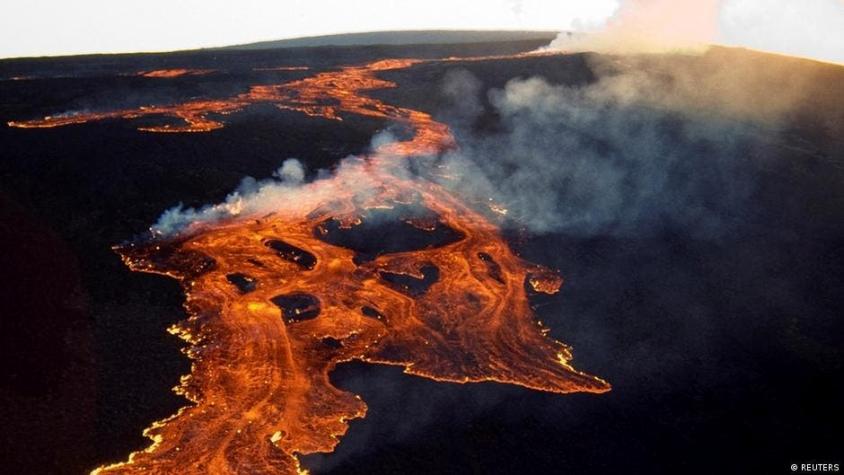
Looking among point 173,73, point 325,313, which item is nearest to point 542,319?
point 325,313

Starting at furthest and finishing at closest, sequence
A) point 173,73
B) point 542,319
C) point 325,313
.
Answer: point 173,73 < point 542,319 < point 325,313

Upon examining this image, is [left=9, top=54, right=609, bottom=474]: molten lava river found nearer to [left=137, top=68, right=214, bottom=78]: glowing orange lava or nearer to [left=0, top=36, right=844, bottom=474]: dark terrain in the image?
[left=0, top=36, right=844, bottom=474]: dark terrain

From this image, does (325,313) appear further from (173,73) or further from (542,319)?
(173,73)

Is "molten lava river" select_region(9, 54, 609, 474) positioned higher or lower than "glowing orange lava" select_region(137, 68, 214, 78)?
lower

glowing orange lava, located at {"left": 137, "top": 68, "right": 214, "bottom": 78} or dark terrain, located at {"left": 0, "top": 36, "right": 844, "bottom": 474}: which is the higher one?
glowing orange lava, located at {"left": 137, "top": 68, "right": 214, "bottom": 78}

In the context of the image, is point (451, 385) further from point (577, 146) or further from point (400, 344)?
point (577, 146)

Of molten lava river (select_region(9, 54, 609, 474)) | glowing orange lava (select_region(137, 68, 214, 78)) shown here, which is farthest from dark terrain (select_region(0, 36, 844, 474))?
glowing orange lava (select_region(137, 68, 214, 78))

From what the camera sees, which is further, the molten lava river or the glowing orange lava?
the glowing orange lava
